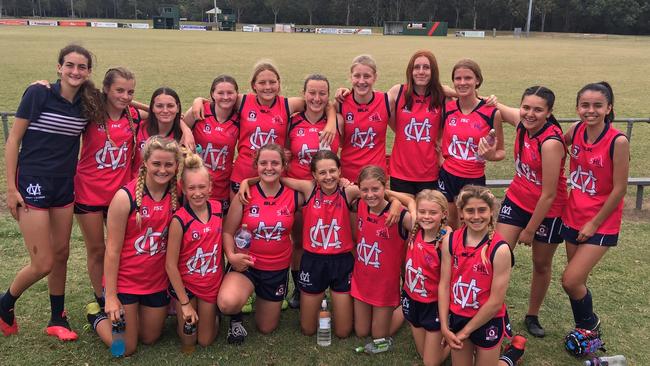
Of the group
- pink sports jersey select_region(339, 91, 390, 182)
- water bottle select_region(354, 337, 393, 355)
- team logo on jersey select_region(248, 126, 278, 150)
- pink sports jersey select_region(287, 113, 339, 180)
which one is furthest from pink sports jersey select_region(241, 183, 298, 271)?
water bottle select_region(354, 337, 393, 355)

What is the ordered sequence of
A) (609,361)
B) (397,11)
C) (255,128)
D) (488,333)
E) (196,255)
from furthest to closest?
(397,11), (255,128), (196,255), (609,361), (488,333)

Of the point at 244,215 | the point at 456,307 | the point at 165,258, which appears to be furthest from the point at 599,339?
the point at 165,258

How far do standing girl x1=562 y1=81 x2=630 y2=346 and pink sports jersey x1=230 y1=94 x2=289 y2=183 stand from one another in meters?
2.46

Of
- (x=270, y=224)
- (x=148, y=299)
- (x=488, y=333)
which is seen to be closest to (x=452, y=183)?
(x=488, y=333)

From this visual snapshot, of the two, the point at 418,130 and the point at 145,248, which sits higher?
the point at 418,130

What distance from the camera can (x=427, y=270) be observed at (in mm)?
3746

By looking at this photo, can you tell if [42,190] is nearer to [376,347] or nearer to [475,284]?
[376,347]

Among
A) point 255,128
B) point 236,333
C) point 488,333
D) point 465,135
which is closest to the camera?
point 488,333

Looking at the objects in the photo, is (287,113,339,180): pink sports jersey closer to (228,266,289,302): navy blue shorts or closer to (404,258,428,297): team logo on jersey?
(228,266,289,302): navy blue shorts

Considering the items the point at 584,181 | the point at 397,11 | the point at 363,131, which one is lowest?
the point at 584,181

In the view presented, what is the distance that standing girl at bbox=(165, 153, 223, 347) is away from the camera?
3.81m

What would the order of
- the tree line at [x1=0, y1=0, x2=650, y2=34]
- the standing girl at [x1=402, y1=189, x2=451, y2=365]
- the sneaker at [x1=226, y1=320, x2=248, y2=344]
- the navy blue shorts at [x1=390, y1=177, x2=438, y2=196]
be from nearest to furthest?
1. the standing girl at [x1=402, y1=189, x2=451, y2=365]
2. the sneaker at [x1=226, y1=320, x2=248, y2=344]
3. the navy blue shorts at [x1=390, y1=177, x2=438, y2=196]
4. the tree line at [x1=0, y1=0, x2=650, y2=34]

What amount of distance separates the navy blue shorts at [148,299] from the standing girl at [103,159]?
0.59 m

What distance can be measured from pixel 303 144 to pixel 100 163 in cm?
170
